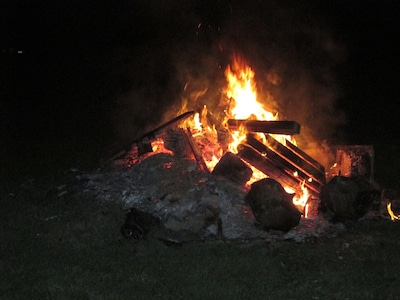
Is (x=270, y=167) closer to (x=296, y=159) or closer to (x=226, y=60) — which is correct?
(x=296, y=159)

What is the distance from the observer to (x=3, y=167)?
30.9ft

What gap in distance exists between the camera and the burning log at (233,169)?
278 inches

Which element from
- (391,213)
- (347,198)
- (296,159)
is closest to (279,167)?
(296,159)

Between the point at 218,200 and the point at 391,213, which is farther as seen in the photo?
the point at 391,213

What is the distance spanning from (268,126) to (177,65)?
161 inches

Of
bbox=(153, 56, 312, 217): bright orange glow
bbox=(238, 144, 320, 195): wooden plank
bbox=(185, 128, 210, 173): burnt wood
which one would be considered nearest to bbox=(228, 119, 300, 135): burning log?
bbox=(153, 56, 312, 217): bright orange glow

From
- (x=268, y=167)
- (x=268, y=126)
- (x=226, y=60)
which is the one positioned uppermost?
(x=226, y=60)

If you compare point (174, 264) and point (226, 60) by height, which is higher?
point (226, 60)

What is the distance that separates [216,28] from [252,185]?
4.36 metres

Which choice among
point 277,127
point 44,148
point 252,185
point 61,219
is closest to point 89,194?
point 61,219

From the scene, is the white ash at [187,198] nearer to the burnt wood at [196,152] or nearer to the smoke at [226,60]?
the burnt wood at [196,152]

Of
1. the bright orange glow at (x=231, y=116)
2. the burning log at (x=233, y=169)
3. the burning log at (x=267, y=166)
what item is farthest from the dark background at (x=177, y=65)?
the burning log at (x=233, y=169)

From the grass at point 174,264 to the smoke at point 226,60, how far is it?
2.93 metres

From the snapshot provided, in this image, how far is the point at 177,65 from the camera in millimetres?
10938
